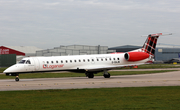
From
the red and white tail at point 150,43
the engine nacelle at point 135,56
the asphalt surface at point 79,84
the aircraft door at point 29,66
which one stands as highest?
the red and white tail at point 150,43

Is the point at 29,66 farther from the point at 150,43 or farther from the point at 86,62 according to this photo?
the point at 150,43

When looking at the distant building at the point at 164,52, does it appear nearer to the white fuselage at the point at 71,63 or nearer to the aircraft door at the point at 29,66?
the white fuselage at the point at 71,63

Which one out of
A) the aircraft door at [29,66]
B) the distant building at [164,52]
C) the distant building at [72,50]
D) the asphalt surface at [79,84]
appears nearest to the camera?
the asphalt surface at [79,84]


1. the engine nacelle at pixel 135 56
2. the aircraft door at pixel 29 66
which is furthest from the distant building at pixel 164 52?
the aircraft door at pixel 29 66

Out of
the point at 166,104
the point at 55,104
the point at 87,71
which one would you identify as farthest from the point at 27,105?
the point at 87,71

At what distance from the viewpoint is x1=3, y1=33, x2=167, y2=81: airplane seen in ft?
108

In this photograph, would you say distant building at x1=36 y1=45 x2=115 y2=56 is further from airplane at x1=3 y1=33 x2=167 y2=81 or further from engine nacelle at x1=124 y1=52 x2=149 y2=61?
engine nacelle at x1=124 y1=52 x2=149 y2=61

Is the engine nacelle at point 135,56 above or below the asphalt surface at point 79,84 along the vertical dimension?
above

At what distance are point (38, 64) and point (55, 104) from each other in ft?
65.4

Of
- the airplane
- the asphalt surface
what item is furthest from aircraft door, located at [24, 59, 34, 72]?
the asphalt surface

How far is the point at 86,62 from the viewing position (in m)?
36.2

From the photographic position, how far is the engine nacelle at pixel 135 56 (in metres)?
37.6

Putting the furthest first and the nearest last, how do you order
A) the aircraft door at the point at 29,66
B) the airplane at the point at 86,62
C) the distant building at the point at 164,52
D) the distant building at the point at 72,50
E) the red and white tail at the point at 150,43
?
the distant building at the point at 164,52 < the distant building at the point at 72,50 < the red and white tail at the point at 150,43 < the airplane at the point at 86,62 < the aircraft door at the point at 29,66

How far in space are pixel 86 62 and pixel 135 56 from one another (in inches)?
285
